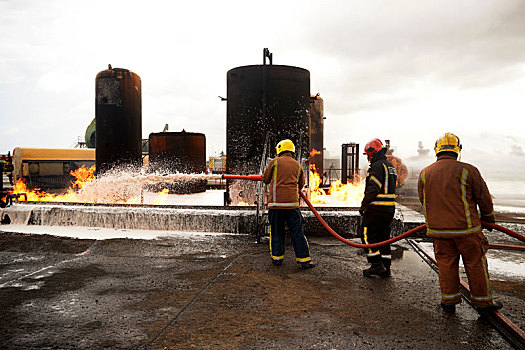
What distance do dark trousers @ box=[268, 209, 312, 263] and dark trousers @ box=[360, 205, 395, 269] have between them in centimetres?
76

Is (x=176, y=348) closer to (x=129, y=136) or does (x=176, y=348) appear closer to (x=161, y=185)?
(x=129, y=136)

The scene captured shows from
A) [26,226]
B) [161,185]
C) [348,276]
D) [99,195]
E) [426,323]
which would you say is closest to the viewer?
[426,323]

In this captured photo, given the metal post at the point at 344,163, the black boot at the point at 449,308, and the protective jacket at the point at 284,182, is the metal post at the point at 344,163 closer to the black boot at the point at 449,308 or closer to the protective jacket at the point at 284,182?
the protective jacket at the point at 284,182

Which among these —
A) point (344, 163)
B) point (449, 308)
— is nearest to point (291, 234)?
point (449, 308)

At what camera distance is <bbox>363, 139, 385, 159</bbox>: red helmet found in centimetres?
437

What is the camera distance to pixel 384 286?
12.1 ft

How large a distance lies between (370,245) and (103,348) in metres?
2.91

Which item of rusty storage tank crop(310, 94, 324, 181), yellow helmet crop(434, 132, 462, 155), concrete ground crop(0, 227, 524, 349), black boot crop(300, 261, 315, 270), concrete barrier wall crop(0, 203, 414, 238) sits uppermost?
rusty storage tank crop(310, 94, 324, 181)

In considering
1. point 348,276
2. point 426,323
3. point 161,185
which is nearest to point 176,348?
point 426,323

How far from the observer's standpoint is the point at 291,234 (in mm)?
4480

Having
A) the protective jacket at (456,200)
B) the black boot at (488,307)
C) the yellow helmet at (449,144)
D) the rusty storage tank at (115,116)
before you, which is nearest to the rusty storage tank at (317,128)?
the rusty storage tank at (115,116)

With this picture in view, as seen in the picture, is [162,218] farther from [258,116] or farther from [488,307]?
[488,307]

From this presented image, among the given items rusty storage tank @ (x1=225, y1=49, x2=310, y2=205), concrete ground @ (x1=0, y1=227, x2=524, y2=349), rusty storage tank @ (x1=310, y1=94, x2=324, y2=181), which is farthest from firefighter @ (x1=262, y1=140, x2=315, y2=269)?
rusty storage tank @ (x1=310, y1=94, x2=324, y2=181)

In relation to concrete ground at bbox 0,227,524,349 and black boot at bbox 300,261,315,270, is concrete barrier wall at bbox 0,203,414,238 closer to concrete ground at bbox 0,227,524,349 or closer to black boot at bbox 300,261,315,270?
concrete ground at bbox 0,227,524,349
